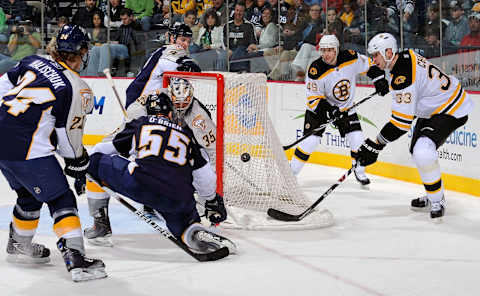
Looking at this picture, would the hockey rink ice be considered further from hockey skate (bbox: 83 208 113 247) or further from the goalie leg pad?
the goalie leg pad

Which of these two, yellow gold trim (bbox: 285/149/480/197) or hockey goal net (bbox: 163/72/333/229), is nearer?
hockey goal net (bbox: 163/72/333/229)

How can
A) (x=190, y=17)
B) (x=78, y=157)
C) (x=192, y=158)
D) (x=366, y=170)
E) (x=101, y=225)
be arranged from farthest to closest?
(x=190, y=17)
(x=366, y=170)
(x=101, y=225)
(x=192, y=158)
(x=78, y=157)

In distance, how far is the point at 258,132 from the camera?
4453 millimetres

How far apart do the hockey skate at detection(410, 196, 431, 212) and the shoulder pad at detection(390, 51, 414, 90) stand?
862 millimetres

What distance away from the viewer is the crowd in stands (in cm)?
639

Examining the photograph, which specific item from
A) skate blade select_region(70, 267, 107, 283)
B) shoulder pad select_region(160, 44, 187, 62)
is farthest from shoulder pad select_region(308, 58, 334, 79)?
skate blade select_region(70, 267, 107, 283)

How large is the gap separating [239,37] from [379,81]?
2.82 meters

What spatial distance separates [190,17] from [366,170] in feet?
9.65

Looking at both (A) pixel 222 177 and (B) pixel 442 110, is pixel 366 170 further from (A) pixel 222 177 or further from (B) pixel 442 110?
(A) pixel 222 177

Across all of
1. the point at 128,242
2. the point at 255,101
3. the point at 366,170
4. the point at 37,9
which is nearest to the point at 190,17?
the point at 37,9

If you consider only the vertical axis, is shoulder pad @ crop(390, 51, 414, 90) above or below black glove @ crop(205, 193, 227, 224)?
above

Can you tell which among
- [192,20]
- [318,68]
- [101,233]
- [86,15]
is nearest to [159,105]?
[101,233]

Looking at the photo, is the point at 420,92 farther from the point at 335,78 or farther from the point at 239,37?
the point at 239,37

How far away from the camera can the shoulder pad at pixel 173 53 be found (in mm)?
4512
